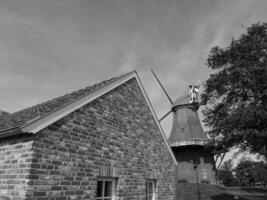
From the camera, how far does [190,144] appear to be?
2312 cm

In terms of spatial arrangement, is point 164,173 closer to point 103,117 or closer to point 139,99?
point 139,99

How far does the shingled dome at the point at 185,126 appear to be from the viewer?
24125 millimetres

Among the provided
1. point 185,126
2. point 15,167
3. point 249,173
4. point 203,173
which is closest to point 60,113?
point 15,167

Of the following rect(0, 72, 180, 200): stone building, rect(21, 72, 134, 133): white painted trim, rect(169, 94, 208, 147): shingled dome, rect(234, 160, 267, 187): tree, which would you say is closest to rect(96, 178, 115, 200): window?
rect(0, 72, 180, 200): stone building

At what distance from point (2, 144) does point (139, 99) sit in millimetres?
4943

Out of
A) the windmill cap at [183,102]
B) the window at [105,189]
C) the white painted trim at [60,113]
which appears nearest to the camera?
the white painted trim at [60,113]

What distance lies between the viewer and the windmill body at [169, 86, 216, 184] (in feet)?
73.9

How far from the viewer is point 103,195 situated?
562cm

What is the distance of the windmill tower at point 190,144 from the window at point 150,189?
13742 mm

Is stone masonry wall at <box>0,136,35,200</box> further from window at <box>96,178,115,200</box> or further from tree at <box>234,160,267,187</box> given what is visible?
tree at <box>234,160,267,187</box>

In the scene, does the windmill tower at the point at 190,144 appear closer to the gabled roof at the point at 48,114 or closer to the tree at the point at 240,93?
the tree at the point at 240,93

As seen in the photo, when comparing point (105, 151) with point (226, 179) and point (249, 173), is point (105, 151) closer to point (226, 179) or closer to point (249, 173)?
point (226, 179)

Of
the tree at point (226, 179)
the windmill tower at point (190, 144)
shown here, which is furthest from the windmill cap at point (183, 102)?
the tree at point (226, 179)

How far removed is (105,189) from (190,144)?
19.0 metres
